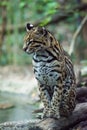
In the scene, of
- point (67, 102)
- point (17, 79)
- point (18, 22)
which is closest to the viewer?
point (67, 102)

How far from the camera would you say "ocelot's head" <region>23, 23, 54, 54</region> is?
6.89m

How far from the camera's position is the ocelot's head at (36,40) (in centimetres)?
689

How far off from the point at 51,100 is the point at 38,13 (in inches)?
599

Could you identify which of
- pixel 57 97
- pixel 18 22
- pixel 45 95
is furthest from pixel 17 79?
pixel 57 97

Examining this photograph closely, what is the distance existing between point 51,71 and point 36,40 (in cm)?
56

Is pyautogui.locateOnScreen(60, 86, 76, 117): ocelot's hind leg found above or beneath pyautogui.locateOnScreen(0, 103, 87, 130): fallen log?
above

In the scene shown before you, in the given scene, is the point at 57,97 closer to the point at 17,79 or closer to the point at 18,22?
the point at 17,79

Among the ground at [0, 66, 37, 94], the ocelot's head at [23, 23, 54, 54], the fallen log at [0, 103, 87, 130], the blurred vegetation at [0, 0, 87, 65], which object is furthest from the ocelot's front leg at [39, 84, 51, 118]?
the blurred vegetation at [0, 0, 87, 65]

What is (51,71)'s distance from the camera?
720 centimetres

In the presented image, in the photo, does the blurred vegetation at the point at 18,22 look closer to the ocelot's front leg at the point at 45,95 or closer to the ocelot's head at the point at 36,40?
the ocelot's front leg at the point at 45,95

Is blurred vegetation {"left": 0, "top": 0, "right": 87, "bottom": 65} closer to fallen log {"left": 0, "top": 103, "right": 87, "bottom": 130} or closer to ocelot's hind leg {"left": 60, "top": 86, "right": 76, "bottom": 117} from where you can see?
fallen log {"left": 0, "top": 103, "right": 87, "bottom": 130}

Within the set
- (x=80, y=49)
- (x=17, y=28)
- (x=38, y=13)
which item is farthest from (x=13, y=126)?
(x=38, y=13)

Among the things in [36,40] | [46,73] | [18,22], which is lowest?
[46,73]

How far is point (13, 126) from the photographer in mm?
7789
